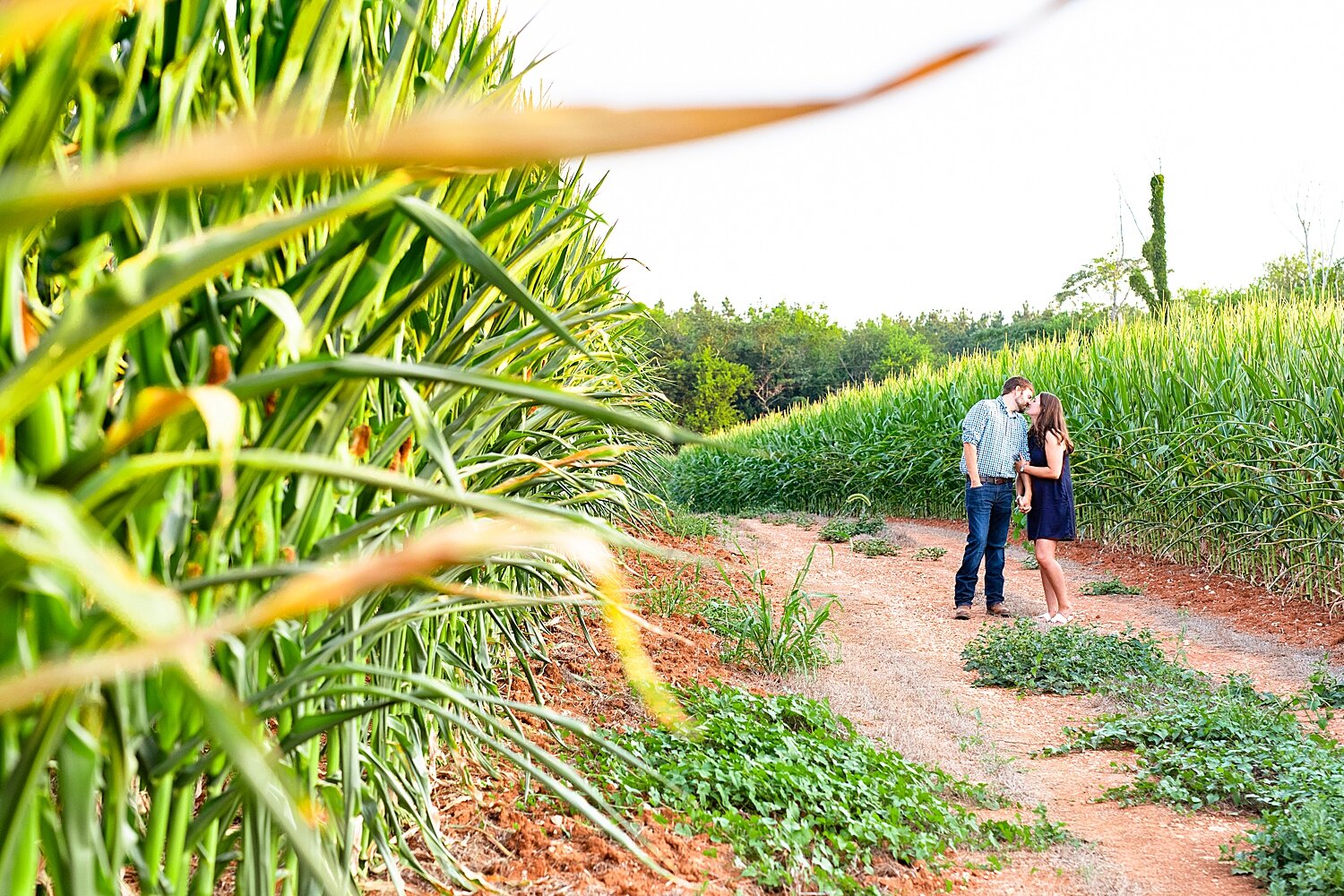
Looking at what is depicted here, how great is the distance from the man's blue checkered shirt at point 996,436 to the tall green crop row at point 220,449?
551cm

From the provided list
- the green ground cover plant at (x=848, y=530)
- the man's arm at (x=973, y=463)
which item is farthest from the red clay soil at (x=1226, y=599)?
the green ground cover plant at (x=848, y=530)

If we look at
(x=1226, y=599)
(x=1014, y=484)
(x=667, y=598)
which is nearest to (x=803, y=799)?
(x=667, y=598)

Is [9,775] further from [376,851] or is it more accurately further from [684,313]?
[684,313]

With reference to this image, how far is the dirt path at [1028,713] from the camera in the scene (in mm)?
2689

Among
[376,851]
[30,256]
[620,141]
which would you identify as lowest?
[376,851]

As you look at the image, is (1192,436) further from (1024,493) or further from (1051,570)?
(1051,570)

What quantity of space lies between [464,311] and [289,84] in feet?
1.35

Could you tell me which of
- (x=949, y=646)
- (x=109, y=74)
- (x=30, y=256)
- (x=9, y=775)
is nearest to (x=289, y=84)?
(x=109, y=74)

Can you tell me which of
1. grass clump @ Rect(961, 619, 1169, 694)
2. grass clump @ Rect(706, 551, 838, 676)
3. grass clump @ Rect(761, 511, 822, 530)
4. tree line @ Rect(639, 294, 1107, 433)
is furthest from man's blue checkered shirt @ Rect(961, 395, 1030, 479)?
tree line @ Rect(639, 294, 1107, 433)

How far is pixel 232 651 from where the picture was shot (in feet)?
3.10

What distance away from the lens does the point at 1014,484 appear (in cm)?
664

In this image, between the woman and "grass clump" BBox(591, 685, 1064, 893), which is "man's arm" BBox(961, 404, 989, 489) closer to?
the woman

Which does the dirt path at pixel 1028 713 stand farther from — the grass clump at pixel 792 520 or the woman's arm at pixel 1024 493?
the grass clump at pixel 792 520

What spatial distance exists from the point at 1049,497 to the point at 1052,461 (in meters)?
0.25
